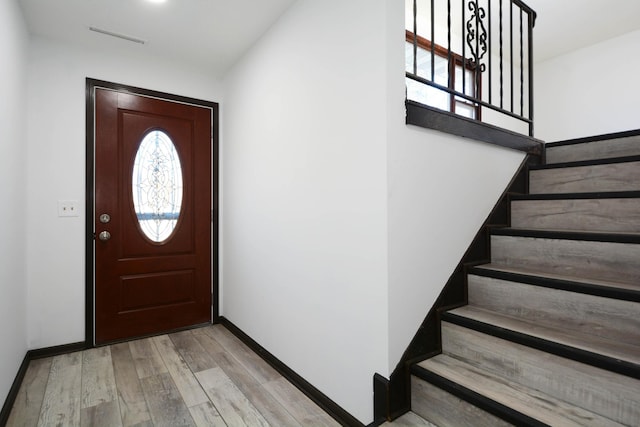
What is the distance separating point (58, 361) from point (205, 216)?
1505 mm

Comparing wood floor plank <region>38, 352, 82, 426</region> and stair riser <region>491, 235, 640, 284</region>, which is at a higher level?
stair riser <region>491, 235, 640, 284</region>

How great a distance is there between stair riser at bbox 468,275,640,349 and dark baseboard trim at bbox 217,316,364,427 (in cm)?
89

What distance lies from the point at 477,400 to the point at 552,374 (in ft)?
1.00

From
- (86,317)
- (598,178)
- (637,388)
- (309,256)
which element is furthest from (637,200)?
(86,317)

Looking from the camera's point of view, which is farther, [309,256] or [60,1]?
[60,1]

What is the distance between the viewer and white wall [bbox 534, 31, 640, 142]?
3.71 meters

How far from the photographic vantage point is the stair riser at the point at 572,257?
1.47 metres

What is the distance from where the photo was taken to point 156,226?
2.89 metres

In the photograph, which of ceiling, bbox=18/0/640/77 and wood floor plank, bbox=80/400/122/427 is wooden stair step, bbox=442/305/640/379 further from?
ceiling, bbox=18/0/640/77

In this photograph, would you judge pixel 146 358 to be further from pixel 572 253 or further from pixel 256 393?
pixel 572 253

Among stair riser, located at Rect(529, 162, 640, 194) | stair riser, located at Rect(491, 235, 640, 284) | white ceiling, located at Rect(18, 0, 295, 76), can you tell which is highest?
white ceiling, located at Rect(18, 0, 295, 76)

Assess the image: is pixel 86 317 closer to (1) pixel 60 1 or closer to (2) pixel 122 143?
(2) pixel 122 143

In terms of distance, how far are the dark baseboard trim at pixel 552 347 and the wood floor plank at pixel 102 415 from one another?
1.77 m

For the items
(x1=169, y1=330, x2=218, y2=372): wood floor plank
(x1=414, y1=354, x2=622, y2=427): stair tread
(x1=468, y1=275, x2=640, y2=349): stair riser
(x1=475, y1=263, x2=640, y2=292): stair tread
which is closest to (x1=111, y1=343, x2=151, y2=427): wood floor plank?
(x1=169, y1=330, x2=218, y2=372): wood floor plank
